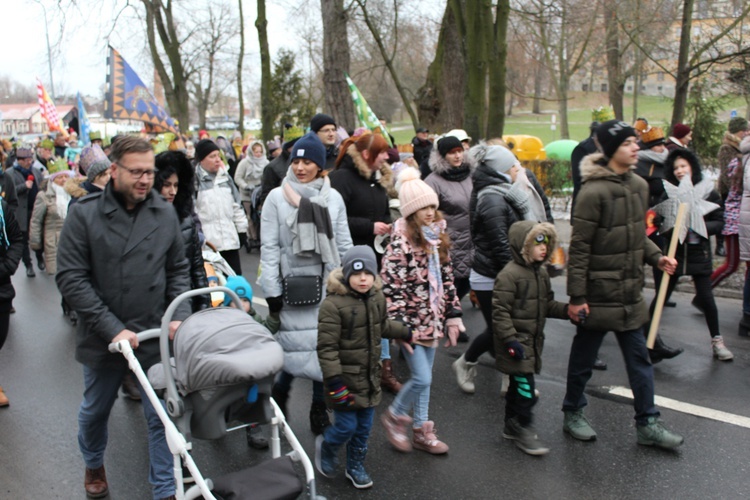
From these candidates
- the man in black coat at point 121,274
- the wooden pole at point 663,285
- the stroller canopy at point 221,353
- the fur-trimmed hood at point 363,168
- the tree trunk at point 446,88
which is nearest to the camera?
the stroller canopy at point 221,353

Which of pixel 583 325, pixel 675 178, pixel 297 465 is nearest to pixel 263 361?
pixel 297 465

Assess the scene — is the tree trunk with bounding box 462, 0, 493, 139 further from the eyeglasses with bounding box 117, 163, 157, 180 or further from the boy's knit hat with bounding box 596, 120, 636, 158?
the eyeglasses with bounding box 117, 163, 157, 180

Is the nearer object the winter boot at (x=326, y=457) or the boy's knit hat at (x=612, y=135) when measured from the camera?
the winter boot at (x=326, y=457)

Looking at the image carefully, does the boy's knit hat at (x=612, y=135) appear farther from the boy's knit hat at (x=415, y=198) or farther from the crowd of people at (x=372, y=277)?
the boy's knit hat at (x=415, y=198)

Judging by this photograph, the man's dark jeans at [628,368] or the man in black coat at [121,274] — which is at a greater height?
the man in black coat at [121,274]

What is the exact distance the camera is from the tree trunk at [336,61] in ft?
48.9

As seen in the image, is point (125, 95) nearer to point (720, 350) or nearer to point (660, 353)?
point (660, 353)

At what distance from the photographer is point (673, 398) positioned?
5.56 m

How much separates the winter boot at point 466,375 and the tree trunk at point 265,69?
17469mm

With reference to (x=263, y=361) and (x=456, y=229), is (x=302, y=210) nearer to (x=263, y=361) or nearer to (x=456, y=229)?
(x=263, y=361)

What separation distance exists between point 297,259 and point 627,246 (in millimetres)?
2191

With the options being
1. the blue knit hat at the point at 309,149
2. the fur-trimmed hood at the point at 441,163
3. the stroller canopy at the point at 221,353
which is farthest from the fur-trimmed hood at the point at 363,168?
the stroller canopy at the point at 221,353

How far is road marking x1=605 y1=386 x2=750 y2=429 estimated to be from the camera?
511cm

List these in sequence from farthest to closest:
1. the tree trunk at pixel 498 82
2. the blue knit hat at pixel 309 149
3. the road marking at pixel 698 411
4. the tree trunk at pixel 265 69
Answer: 1. the tree trunk at pixel 265 69
2. the tree trunk at pixel 498 82
3. the road marking at pixel 698 411
4. the blue knit hat at pixel 309 149
